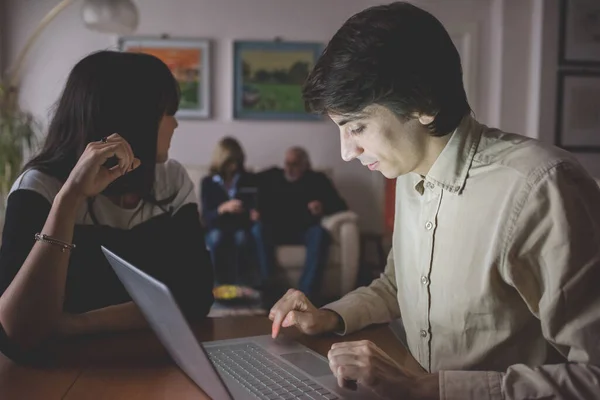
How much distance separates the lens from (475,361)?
840mm

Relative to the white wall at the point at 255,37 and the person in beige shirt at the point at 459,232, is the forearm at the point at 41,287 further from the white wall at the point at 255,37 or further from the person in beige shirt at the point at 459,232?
the white wall at the point at 255,37

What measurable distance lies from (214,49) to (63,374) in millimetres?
4184

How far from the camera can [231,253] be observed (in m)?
4.11

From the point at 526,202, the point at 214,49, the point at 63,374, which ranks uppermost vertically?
the point at 214,49

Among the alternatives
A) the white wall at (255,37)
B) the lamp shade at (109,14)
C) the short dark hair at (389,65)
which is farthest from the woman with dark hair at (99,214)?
the white wall at (255,37)

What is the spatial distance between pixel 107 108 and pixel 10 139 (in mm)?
2651

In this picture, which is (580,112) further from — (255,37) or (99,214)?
(99,214)

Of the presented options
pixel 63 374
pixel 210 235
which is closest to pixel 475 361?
pixel 63 374

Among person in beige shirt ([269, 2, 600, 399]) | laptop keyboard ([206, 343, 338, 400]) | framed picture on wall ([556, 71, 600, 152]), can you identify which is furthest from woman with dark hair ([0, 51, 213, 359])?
framed picture on wall ([556, 71, 600, 152])

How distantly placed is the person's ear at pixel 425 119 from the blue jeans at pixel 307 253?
3095 mm

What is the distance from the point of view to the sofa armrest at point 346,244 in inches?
158

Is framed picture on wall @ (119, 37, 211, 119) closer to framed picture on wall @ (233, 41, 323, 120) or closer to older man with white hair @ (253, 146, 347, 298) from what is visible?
framed picture on wall @ (233, 41, 323, 120)

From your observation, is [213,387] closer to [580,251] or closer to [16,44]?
[580,251]

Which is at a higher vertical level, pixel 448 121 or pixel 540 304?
pixel 448 121
